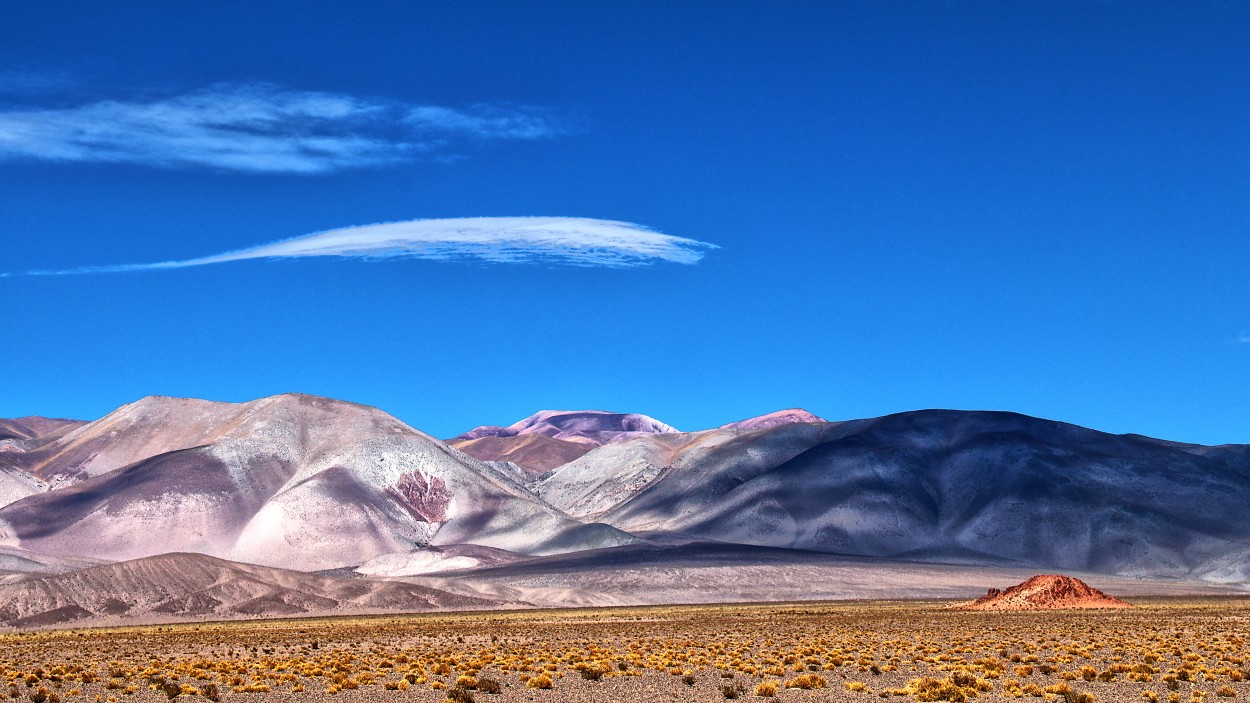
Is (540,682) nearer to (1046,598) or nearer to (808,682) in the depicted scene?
(808,682)

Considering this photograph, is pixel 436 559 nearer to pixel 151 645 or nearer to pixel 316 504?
pixel 316 504

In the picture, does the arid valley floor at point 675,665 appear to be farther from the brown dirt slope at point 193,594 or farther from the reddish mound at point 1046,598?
the brown dirt slope at point 193,594

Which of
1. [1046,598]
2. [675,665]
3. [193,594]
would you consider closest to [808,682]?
[675,665]

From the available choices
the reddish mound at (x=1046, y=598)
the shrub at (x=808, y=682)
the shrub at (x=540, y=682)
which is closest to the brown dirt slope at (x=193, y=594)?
the reddish mound at (x=1046, y=598)

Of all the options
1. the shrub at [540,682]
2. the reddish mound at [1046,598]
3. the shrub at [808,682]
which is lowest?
the shrub at [540,682]

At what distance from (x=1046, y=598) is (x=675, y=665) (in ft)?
207

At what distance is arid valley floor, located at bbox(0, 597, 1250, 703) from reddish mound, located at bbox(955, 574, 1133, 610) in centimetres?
2874

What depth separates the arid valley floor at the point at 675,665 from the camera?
→ 30625 mm

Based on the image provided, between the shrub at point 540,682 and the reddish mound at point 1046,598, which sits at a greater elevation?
the reddish mound at point 1046,598

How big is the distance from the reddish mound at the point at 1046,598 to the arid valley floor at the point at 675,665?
28741 mm

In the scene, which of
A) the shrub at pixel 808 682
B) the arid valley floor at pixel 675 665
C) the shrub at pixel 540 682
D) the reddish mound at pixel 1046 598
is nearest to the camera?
the arid valley floor at pixel 675 665

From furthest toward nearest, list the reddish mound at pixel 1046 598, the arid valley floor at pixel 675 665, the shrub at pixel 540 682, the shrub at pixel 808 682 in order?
the reddish mound at pixel 1046 598 < the shrub at pixel 540 682 < the shrub at pixel 808 682 < the arid valley floor at pixel 675 665

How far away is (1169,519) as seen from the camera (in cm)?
18188

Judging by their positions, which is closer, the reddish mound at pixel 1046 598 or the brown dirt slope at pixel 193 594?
the reddish mound at pixel 1046 598
